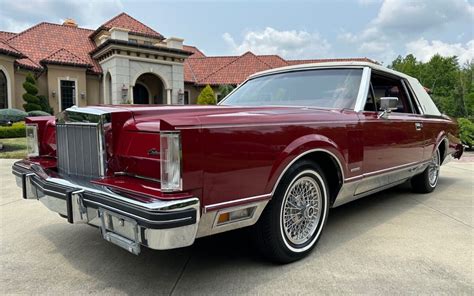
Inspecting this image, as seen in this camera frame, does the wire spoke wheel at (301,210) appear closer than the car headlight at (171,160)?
No

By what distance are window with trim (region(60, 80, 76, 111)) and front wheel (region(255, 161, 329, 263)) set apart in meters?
19.6

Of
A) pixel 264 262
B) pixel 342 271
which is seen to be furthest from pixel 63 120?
pixel 342 271

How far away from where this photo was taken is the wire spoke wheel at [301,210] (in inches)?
114

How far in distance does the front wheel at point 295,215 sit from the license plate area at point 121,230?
0.96 meters

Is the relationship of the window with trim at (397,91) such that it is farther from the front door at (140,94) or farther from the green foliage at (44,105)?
the front door at (140,94)

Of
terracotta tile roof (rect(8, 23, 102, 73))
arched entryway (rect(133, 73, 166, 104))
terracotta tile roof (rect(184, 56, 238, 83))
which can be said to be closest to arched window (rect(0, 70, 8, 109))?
terracotta tile roof (rect(8, 23, 102, 73))

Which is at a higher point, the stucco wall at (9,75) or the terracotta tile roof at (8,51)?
the terracotta tile roof at (8,51)

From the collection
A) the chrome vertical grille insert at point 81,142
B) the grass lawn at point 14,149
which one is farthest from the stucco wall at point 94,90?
the chrome vertical grille insert at point 81,142

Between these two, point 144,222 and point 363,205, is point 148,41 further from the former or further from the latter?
point 144,222

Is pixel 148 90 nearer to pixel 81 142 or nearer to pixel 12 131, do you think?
pixel 12 131

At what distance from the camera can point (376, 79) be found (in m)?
4.34

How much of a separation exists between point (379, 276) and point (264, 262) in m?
0.86

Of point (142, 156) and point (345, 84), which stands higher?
point (345, 84)

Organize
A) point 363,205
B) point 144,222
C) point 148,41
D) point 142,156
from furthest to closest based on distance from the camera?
point 148,41
point 363,205
point 142,156
point 144,222
